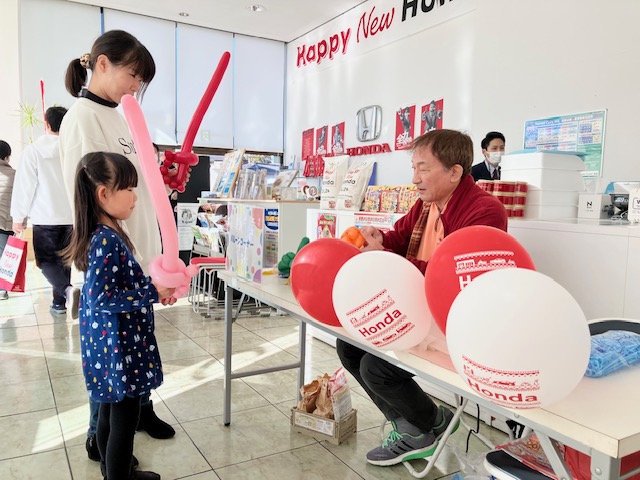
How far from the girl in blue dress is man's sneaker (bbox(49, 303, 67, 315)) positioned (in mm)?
3103

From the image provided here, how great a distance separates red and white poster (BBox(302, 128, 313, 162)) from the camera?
7240 mm

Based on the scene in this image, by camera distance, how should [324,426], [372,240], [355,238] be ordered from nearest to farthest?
[355,238]
[372,240]
[324,426]

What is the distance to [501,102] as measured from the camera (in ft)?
13.5

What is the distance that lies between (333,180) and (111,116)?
2123mm

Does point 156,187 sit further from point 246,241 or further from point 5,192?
point 5,192

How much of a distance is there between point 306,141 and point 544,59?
13.3ft

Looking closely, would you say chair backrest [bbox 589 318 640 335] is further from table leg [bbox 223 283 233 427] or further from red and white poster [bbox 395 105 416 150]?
red and white poster [bbox 395 105 416 150]

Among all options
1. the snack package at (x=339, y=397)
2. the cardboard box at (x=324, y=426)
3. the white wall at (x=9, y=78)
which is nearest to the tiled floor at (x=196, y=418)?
the cardboard box at (x=324, y=426)

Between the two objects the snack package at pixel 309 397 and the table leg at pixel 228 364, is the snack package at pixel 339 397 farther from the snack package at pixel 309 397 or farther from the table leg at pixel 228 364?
the table leg at pixel 228 364

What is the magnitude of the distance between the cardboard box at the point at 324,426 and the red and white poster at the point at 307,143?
530 cm

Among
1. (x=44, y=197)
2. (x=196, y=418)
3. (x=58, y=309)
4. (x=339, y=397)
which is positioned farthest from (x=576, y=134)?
(x=58, y=309)

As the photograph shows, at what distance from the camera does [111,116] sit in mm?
1860

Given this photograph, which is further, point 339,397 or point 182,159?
point 339,397

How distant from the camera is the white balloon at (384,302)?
1.20m
